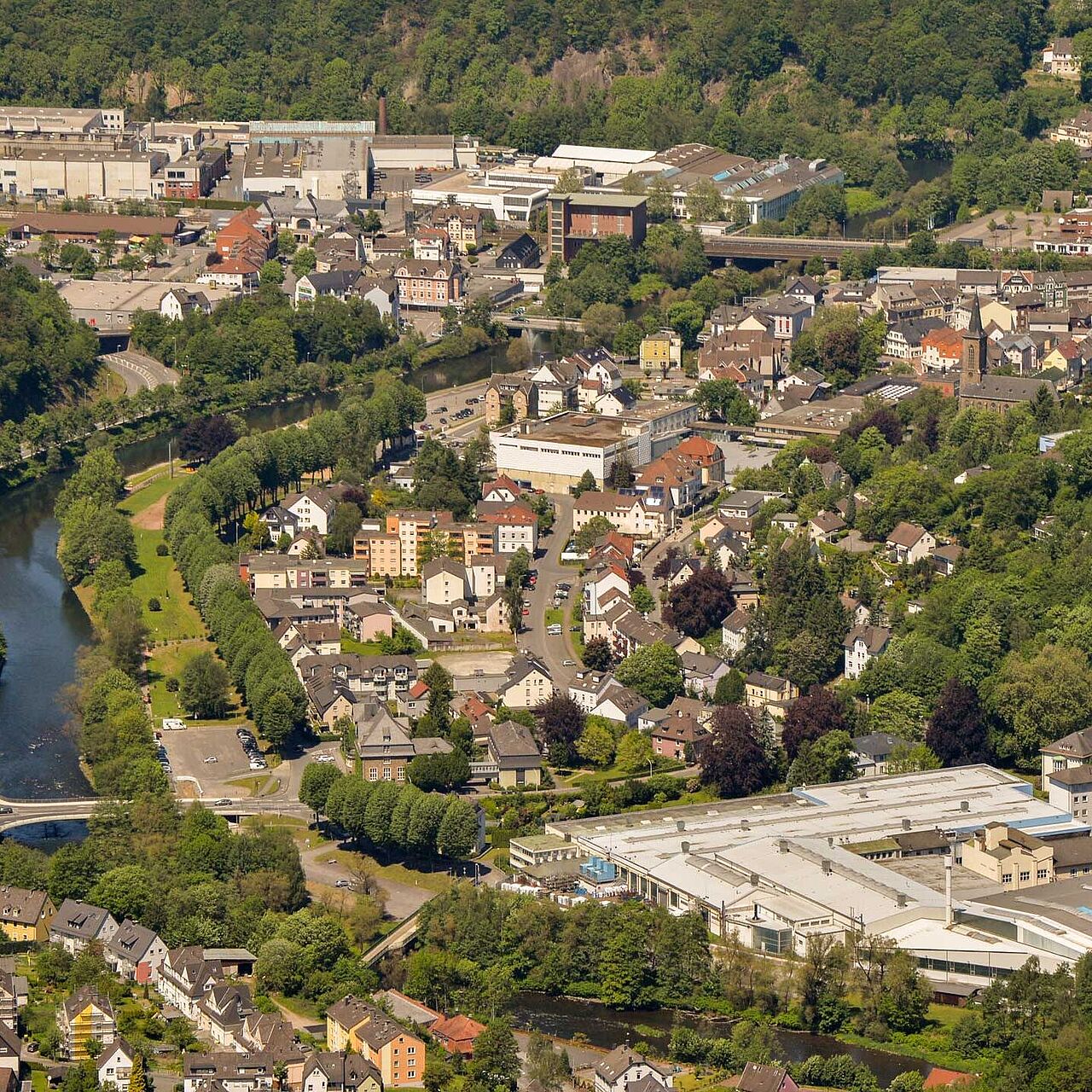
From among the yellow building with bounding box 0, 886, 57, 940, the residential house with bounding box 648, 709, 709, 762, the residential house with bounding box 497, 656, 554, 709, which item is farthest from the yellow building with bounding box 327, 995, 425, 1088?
the residential house with bounding box 497, 656, 554, 709

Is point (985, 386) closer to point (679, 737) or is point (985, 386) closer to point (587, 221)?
point (679, 737)

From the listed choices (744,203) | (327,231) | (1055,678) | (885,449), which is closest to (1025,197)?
(744,203)

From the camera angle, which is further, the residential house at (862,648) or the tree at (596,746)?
the residential house at (862,648)

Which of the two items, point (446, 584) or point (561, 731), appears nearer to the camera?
point (561, 731)

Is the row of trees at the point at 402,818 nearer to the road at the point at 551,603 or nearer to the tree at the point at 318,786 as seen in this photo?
the tree at the point at 318,786

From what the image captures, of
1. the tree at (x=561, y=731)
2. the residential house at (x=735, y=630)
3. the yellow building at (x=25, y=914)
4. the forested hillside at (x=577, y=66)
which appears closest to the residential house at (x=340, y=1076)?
the yellow building at (x=25, y=914)


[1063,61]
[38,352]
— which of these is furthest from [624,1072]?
[1063,61]
